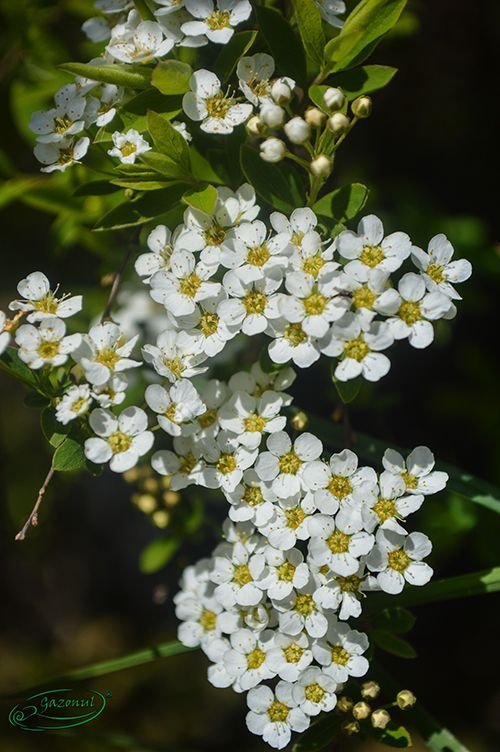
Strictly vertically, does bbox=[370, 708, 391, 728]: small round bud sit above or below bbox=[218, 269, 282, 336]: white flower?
below

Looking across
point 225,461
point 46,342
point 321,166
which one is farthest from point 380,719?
point 321,166

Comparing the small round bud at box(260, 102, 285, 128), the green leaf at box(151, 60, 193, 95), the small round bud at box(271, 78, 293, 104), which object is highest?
the green leaf at box(151, 60, 193, 95)

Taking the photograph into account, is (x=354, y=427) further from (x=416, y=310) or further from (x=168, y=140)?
(x=168, y=140)

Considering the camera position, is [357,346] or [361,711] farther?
[361,711]

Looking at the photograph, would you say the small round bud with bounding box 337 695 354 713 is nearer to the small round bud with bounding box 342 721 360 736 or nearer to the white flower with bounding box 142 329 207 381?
the small round bud with bounding box 342 721 360 736

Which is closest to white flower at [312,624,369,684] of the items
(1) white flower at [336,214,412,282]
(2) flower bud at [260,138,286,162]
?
(1) white flower at [336,214,412,282]

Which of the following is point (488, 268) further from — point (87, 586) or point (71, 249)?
point (87, 586)
